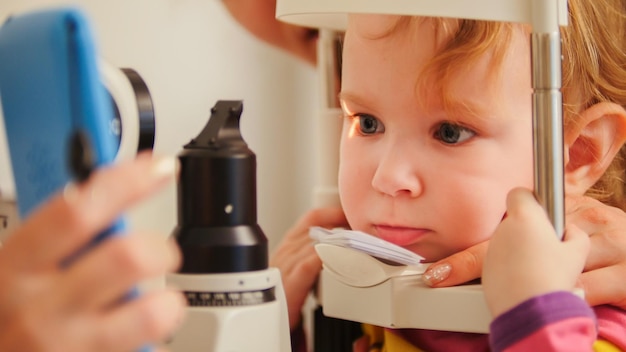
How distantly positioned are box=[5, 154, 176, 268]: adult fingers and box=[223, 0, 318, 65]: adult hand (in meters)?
0.72

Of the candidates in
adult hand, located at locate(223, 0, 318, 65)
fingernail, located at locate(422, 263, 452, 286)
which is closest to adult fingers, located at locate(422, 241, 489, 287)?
fingernail, located at locate(422, 263, 452, 286)

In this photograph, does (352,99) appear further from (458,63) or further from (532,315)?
(532,315)

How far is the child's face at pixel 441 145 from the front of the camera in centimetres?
68

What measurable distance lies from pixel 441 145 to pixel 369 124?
76 millimetres

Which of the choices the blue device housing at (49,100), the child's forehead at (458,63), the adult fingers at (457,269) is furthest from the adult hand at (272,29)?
the blue device housing at (49,100)

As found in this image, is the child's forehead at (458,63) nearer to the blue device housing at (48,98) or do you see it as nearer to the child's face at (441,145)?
the child's face at (441,145)

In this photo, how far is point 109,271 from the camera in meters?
0.36

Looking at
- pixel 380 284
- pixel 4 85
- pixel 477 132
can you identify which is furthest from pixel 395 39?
pixel 4 85

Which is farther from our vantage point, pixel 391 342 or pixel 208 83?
pixel 208 83

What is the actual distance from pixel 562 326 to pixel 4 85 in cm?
36

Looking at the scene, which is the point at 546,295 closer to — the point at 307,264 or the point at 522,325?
the point at 522,325

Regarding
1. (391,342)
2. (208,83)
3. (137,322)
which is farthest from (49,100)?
(208,83)

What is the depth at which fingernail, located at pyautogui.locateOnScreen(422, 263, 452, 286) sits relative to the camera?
0.65 m

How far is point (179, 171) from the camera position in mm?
511
